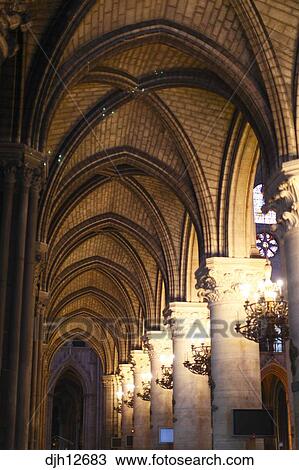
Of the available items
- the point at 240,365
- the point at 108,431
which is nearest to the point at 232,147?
the point at 240,365

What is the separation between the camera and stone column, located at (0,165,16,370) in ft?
36.0

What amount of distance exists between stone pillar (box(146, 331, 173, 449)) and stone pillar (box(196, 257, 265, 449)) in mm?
8701

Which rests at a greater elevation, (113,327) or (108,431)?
(113,327)

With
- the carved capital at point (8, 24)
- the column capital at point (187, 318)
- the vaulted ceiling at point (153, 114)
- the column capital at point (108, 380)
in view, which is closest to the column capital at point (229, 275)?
the vaulted ceiling at point (153, 114)

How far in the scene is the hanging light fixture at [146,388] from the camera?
27.7 meters

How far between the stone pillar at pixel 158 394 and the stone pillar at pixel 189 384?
4114 mm

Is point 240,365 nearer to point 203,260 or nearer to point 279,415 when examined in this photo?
point 203,260

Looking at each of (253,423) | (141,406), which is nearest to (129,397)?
(141,406)

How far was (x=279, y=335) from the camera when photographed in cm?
1248

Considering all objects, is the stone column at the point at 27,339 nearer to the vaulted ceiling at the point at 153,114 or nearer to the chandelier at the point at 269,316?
the vaulted ceiling at the point at 153,114

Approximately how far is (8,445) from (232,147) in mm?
9643

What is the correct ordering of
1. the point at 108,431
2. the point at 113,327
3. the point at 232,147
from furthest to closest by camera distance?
the point at 108,431 → the point at 113,327 → the point at 232,147

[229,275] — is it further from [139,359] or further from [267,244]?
[267,244]

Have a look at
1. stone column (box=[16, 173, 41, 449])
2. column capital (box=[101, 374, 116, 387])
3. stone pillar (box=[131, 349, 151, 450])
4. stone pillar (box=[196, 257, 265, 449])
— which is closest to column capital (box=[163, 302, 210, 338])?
stone pillar (box=[196, 257, 265, 449])
